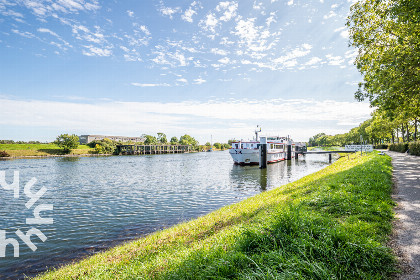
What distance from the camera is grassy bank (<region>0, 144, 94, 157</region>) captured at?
8561 cm

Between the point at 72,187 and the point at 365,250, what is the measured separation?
25293 millimetres

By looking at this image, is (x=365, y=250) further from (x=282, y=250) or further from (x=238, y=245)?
(x=238, y=245)

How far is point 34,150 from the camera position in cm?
9288

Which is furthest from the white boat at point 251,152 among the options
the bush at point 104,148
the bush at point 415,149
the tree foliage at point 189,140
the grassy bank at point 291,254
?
the tree foliage at point 189,140

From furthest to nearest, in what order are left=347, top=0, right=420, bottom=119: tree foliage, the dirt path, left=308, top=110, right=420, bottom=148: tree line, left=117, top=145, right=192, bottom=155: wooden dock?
left=117, top=145, right=192, bottom=155: wooden dock
left=308, top=110, right=420, bottom=148: tree line
left=347, top=0, right=420, bottom=119: tree foliage
the dirt path

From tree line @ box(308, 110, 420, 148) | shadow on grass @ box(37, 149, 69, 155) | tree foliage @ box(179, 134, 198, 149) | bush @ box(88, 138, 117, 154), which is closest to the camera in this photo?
tree line @ box(308, 110, 420, 148)

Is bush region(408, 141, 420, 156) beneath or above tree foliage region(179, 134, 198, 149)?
beneath

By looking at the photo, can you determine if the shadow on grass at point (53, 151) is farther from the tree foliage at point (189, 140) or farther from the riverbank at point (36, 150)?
the tree foliage at point (189, 140)

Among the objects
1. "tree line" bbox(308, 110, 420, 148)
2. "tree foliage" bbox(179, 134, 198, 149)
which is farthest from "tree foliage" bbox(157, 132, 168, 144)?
"tree line" bbox(308, 110, 420, 148)

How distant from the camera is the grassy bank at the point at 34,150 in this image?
85613 millimetres

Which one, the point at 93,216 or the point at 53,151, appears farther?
the point at 53,151

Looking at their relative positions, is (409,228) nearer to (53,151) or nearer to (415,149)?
(415,149)

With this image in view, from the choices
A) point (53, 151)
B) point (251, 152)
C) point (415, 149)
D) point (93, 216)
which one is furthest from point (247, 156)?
point (53, 151)

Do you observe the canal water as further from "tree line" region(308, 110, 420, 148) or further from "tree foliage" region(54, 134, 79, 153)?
"tree foliage" region(54, 134, 79, 153)
